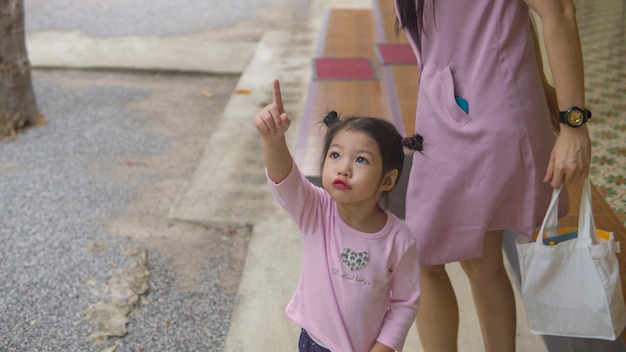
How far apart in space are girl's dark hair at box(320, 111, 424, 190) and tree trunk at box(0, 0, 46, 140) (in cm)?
376

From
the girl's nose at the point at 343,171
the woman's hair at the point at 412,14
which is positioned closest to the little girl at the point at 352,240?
the girl's nose at the point at 343,171

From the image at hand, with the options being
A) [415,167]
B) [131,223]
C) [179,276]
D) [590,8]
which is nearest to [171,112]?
[131,223]

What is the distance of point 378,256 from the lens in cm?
175

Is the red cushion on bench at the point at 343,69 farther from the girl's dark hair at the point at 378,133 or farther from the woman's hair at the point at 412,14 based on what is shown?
the girl's dark hair at the point at 378,133

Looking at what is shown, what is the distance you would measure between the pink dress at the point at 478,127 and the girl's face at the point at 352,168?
0.89 ft

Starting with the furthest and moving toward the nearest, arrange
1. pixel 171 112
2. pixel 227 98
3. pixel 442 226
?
pixel 227 98, pixel 171 112, pixel 442 226

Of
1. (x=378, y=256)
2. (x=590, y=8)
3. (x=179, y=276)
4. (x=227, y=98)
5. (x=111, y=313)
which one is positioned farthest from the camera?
(x=590, y=8)

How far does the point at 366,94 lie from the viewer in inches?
192

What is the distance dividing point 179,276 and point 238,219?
1.87ft

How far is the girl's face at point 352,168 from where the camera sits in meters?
1.68

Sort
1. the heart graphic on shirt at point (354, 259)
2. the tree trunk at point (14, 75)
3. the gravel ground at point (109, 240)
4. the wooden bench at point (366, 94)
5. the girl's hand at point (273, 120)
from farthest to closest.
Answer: the tree trunk at point (14, 75)
the wooden bench at point (366, 94)
the gravel ground at point (109, 240)
the heart graphic on shirt at point (354, 259)
the girl's hand at point (273, 120)

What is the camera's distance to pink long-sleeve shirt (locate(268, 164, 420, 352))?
1.75m

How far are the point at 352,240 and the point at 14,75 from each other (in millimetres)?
3997

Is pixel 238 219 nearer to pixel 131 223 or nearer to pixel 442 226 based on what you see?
pixel 131 223
